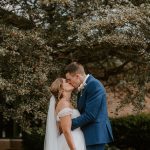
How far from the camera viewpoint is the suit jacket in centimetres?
626

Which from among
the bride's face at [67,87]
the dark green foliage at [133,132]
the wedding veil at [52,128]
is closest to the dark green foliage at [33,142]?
the dark green foliage at [133,132]

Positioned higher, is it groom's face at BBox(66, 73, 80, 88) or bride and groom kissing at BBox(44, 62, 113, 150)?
groom's face at BBox(66, 73, 80, 88)

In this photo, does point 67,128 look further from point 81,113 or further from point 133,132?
point 133,132

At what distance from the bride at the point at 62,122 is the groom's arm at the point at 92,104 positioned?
0.48 ft

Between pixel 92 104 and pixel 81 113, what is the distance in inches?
11.7

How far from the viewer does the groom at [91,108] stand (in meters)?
6.26

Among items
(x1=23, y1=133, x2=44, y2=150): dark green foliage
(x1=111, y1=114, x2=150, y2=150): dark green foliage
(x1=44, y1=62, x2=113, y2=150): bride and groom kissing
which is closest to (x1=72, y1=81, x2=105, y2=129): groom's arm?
(x1=44, y1=62, x2=113, y2=150): bride and groom kissing

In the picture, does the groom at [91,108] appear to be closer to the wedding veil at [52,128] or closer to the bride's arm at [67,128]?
the bride's arm at [67,128]

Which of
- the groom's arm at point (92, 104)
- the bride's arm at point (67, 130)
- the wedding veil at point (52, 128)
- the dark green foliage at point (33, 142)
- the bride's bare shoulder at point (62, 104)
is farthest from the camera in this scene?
the dark green foliage at point (33, 142)

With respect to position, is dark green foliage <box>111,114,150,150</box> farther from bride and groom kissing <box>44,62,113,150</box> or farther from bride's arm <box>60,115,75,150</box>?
bride's arm <box>60,115,75,150</box>

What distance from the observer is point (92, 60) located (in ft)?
44.9

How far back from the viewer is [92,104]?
6254mm

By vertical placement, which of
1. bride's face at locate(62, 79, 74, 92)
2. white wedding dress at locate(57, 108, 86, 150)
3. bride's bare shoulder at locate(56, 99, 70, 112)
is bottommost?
white wedding dress at locate(57, 108, 86, 150)

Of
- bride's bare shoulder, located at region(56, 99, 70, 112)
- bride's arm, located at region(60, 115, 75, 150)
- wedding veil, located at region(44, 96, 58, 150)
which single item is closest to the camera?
bride's arm, located at region(60, 115, 75, 150)
